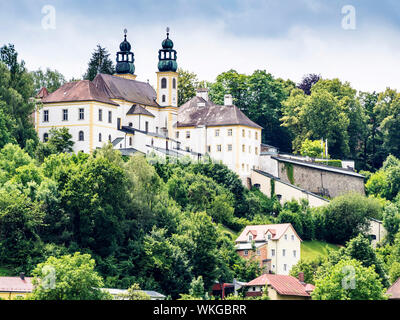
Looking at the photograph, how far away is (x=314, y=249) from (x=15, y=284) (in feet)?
111

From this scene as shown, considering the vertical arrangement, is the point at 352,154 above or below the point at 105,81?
below

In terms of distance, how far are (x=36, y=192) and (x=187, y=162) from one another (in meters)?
23.0

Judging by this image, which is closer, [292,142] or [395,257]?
[395,257]

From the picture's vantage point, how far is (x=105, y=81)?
282 ft

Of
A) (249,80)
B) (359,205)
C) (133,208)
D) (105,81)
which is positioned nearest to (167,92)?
(105,81)

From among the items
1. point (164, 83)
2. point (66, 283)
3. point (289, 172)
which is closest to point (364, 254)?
point (289, 172)

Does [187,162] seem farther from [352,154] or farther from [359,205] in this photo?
[352,154]

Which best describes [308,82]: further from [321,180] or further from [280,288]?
[280,288]

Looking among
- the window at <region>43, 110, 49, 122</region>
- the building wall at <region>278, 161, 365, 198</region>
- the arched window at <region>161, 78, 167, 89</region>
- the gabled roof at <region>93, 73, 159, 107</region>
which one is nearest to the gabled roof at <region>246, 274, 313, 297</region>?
the building wall at <region>278, 161, 365, 198</region>

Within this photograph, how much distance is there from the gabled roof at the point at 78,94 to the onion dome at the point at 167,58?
9378 mm

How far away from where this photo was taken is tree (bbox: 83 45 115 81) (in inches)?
3970

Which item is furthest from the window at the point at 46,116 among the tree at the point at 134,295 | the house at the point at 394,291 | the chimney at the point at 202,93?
the house at the point at 394,291

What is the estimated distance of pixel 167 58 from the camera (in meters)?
90.1

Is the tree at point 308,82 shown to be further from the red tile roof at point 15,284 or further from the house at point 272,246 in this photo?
the red tile roof at point 15,284
